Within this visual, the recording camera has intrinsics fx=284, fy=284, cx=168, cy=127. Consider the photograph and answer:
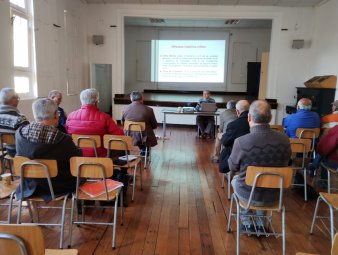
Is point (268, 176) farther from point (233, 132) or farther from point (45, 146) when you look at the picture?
point (45, 146)

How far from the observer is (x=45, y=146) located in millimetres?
2133

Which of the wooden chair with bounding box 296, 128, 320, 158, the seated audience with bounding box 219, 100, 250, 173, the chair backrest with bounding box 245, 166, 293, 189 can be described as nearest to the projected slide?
the wooden chair with bounding box 296, 128, 320, 158

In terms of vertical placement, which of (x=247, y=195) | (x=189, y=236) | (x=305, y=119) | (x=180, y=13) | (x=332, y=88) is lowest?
(x=189, y=236)

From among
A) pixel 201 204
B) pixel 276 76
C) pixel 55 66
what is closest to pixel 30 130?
pixel 201 204

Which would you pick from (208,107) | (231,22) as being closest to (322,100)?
(208,107)

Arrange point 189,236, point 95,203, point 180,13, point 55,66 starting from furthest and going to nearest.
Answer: point 180,13, point 55,66, point 95,203, point 189,236

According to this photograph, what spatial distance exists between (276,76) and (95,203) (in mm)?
6688

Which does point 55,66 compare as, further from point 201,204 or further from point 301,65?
point 301,65

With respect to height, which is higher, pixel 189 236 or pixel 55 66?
pixel 55 66

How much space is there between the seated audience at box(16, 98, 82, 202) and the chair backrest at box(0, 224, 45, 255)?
104 centimetres

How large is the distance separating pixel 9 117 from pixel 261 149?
A: 8.56 feet

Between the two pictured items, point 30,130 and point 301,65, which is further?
point 301,65

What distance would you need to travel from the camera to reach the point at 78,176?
7.28ft

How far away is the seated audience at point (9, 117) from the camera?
3068 mm
